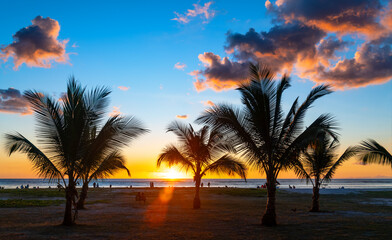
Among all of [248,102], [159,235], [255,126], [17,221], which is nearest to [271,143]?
[255,126]

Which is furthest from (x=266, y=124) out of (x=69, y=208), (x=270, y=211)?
(x=69, y=208)

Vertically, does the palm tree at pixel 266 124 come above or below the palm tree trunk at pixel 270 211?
→ above

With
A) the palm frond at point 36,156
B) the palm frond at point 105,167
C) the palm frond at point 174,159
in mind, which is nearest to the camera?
the palm frond at point 36,156

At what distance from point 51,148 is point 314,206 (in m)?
15.7

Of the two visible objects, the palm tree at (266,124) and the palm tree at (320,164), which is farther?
the palm tree at (320,164)

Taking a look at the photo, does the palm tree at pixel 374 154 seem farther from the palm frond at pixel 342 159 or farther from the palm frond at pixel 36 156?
the palm frond at pixel 36 156

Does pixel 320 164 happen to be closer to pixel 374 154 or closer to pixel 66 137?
pixel 374 154

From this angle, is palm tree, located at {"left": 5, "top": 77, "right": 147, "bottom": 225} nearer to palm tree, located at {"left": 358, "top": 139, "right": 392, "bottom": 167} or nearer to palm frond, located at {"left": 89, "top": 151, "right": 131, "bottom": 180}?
palm frond, located at {"left": 89, "top": 151, "right": 131, "bottom": 180}

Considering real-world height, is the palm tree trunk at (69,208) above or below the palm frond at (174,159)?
below

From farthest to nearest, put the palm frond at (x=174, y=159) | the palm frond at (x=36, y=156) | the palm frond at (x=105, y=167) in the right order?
the palm frond at (x=174, y=159), the palm frond at (x=105, y=167), the palm frond at (x=36, y=156)

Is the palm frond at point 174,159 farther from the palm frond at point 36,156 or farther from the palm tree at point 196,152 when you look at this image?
the palm frond at point 36,156

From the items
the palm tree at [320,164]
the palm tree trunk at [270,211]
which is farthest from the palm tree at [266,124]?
the palm tree at [320,164]

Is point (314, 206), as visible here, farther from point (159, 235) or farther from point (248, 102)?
point (159, 235)

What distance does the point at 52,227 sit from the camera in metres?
11.9
